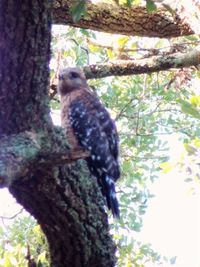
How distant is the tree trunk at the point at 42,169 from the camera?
2.48 meters

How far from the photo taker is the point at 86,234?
296 cm

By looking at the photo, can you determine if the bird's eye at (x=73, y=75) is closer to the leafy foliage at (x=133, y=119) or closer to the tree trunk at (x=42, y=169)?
the leafy foliage at (x=133, y=119)

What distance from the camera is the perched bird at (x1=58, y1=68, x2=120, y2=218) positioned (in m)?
4.12

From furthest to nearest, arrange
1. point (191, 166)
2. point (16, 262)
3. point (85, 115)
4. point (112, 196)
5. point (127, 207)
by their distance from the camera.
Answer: point (127, 207) < point (85, 115) < point (112, 196) < point (16, 262) < point (191, 166)

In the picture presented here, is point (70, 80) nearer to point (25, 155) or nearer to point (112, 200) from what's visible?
point (112, 200)

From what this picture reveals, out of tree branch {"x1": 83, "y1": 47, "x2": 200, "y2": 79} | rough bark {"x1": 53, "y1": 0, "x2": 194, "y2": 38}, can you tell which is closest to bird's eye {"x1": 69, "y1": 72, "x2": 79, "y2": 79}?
tree branch {"x1": 83, "y1": 47, "x2": 200, "y2": 79}

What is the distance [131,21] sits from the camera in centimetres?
451

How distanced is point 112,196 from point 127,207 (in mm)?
1392

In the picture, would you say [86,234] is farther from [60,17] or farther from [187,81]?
[187,81]

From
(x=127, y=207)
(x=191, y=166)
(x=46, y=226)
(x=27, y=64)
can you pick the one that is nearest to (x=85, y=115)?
(x=127, y=207)

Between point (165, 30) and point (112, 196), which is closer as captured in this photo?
point (112, 196)

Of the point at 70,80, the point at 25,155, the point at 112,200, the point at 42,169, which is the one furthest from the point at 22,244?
the point at 25,155


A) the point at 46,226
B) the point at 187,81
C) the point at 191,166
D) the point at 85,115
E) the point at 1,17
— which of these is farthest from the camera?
the point at 187,81

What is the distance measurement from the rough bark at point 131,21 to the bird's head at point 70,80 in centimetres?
51
